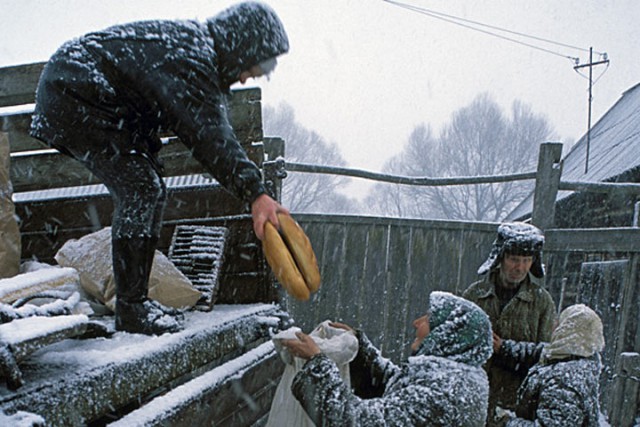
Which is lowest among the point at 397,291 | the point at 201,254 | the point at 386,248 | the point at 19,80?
the point at 397,291

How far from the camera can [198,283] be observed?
2.91 metres

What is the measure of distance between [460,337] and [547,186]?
2.70 meters

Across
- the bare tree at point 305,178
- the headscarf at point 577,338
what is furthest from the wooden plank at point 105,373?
the bare tree at point 305,178

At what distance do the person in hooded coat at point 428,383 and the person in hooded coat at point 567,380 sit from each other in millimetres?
484

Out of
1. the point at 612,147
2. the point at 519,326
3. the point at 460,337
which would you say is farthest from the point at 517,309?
the point at 612,147

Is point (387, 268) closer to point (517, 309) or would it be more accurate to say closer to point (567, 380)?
point (517, 309)

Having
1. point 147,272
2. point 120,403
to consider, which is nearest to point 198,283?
point 147,272

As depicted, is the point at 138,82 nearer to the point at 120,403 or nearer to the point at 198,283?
the point at 120,403

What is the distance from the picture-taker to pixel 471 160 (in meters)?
37.6

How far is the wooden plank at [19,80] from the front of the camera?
119 inches

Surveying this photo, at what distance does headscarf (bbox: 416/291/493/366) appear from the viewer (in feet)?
6.89

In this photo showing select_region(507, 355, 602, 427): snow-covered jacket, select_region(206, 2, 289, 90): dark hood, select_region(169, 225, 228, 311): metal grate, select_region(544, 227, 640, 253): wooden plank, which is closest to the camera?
select_region(206, 2, 289, 90): dark hood

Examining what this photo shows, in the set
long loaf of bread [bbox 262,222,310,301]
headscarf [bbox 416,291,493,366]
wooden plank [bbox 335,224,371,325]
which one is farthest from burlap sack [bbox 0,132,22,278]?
wooden plank [bbox 335,224,371,325]

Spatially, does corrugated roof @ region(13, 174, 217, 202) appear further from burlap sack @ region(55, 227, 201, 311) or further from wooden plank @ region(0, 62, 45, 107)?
burlap sack @ region(55, 227, 201, 311)
